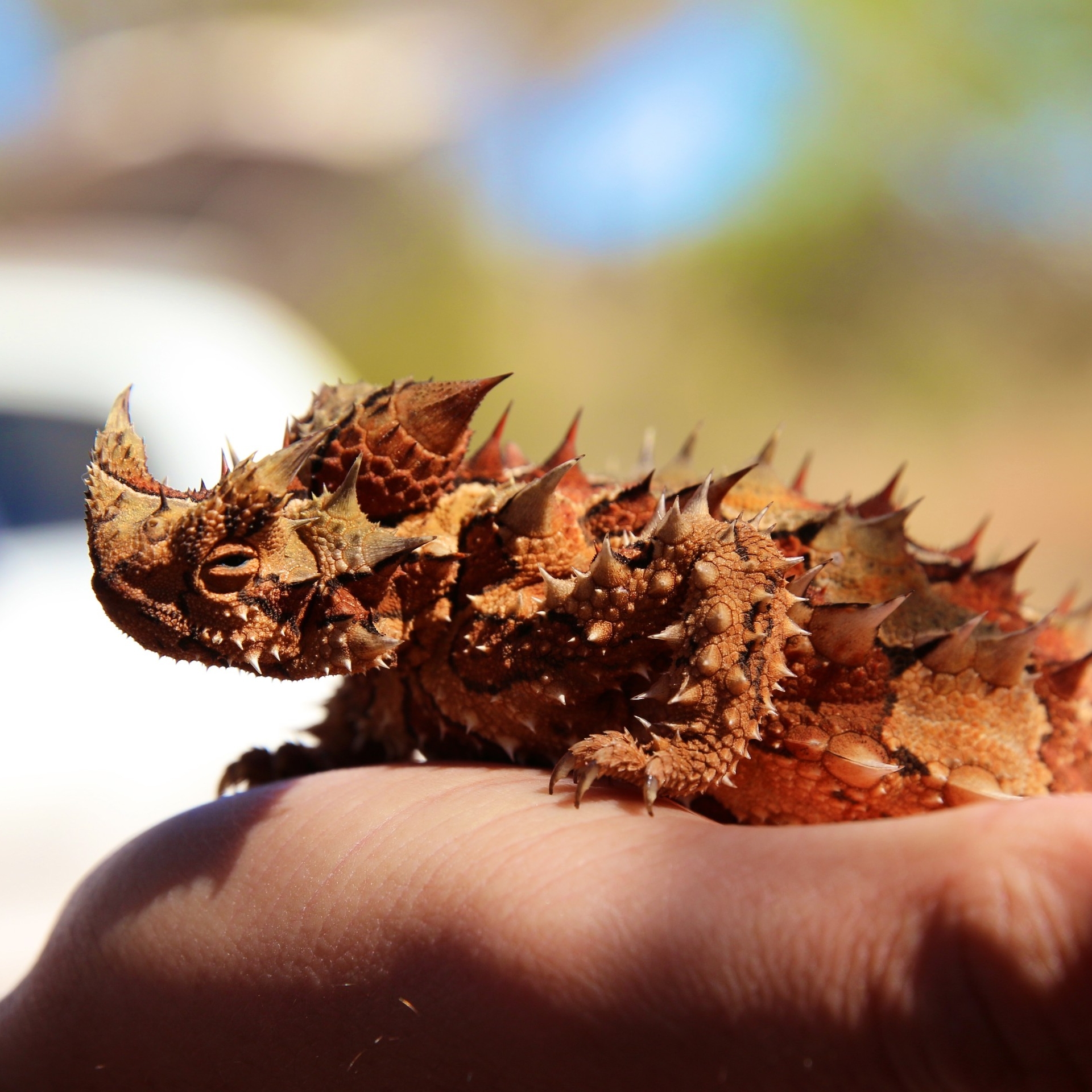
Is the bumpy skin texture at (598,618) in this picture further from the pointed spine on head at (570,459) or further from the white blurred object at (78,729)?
the white blurred object at (78,729)

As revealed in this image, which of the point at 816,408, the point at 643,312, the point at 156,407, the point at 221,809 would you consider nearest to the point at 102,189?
the point at 643,312

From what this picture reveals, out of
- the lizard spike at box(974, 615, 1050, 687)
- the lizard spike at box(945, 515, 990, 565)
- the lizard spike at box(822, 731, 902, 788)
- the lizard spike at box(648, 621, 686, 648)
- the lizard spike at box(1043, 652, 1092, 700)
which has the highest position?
the lizard spike at box(945, 515, 990, 565)

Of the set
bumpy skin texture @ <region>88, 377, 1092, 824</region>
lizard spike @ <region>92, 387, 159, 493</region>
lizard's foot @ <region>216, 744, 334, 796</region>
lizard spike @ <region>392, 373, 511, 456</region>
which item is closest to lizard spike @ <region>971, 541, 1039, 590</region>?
bumpy skin texture @ <region>88, 377, 1092, 824</region>

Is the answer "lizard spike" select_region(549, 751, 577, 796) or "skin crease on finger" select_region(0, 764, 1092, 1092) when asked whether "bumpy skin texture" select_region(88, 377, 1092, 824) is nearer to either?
"lizard spike" select_region(549, 751, 577, 796)

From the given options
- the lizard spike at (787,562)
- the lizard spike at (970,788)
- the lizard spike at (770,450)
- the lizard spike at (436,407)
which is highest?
the lizard spike at (436,407)

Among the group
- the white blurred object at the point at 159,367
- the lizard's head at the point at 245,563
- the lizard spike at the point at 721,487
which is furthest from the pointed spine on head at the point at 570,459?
the white blurred object at the point at 159,367

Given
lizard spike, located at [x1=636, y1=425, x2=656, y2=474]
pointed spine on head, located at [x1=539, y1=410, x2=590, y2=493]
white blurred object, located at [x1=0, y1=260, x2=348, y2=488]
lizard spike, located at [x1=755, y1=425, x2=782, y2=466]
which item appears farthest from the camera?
white blurred object, located at [x1=0, y1=260, x2=348, y2=488]

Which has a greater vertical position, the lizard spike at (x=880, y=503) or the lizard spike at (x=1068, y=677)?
the lizard spike at (x=880, y=503)

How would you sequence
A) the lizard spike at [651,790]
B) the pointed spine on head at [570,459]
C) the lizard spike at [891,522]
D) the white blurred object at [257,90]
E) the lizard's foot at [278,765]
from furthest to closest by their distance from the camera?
the white blurred object at [257,90] < the lizard's foot at [278,765] < the pointed spine on head at [570,459] < the lizard spike at [891,522] < the lizard spike at [651,790]
